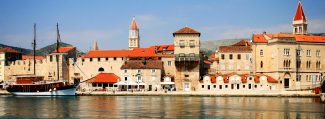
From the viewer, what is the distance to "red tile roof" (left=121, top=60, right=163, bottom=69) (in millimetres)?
81075

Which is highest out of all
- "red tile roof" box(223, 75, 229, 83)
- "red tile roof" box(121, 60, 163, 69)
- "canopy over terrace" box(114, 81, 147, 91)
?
"red tile roof" box(121, 60, 163, 69)

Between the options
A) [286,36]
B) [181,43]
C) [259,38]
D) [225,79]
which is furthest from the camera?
[259,38]

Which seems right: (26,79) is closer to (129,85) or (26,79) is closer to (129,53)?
(129,85)

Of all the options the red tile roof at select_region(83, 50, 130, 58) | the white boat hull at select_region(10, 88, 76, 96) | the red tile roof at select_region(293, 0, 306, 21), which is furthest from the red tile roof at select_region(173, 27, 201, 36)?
the red tile roof at select_region(293, 0, 306, 21)

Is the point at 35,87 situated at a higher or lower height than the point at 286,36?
lower

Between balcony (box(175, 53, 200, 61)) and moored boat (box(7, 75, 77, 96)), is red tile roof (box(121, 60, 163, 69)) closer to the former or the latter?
balcony (box(175, 53, 200, 61))

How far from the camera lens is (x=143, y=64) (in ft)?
269

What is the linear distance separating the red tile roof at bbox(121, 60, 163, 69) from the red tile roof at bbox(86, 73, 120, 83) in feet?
10.1

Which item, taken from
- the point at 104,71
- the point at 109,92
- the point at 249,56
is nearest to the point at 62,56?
the point at 104,71

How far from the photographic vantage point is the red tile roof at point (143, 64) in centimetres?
8107

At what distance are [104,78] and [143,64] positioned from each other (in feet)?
24.1

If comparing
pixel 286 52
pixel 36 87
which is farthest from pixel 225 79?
pixel 36 87

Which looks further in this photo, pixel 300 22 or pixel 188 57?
pixel 300 22

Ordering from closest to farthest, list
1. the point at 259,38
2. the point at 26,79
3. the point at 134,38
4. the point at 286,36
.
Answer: the point at 286,36 → the point at 259,38 → the point at 26,79 → the point at 134,38
